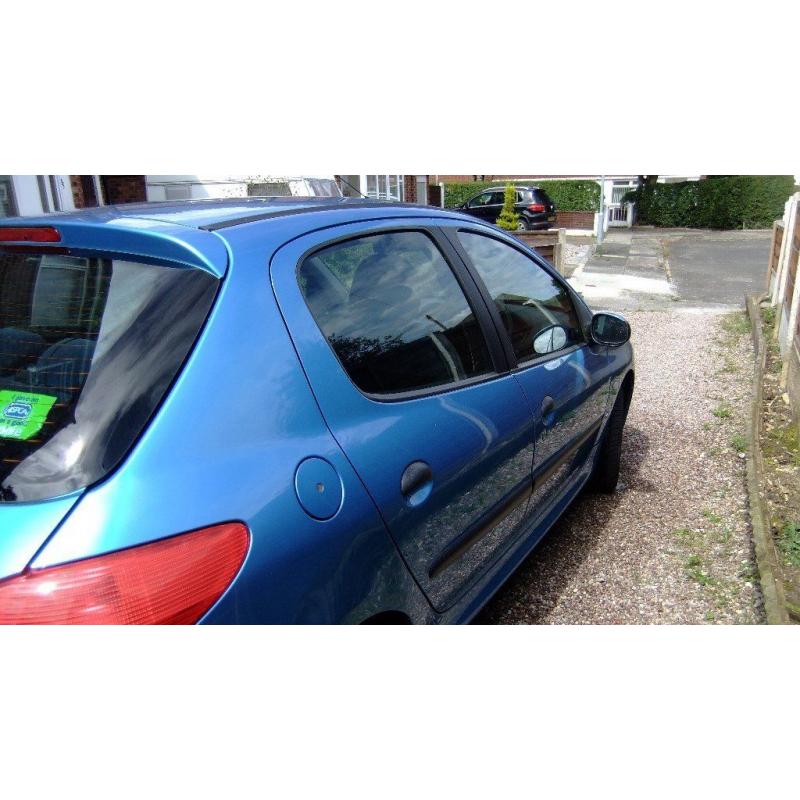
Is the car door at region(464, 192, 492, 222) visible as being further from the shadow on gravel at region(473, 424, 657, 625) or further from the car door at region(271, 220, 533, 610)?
the car door at region(271, 220, 533, 610)

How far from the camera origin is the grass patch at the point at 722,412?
5.54 m

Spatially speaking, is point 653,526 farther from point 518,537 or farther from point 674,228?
point 674,228

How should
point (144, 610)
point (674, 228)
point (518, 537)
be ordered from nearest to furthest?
1. point (144, 610)
2. point (518, 537)
3. point (674, 228)

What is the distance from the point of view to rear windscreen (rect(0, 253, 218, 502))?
1317 mm

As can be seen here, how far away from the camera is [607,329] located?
3.41 metres

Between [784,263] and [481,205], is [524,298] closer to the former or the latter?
[784,263]

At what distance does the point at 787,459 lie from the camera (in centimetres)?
447

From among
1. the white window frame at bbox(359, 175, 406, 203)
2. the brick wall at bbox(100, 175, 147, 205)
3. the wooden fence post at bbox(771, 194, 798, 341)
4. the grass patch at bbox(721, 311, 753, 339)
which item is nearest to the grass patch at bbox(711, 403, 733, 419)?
the wooden fence post at bbox(771, 194, 798, 341)

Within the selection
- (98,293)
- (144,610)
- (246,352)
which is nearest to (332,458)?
(246,352)

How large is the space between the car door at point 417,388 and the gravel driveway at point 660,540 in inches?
29.1

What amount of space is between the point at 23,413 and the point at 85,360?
0.18 m

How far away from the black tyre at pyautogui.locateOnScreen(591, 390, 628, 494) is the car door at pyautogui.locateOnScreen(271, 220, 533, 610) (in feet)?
4.60

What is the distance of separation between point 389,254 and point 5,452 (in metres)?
1.30

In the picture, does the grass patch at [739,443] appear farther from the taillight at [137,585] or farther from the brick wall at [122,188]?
the brick wall at [122,188]
